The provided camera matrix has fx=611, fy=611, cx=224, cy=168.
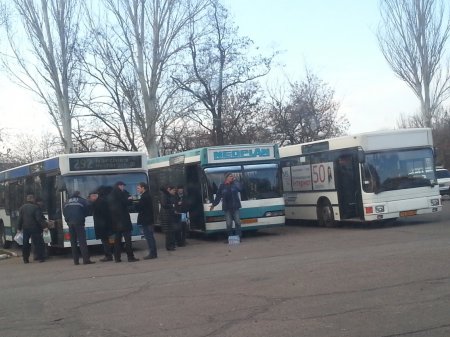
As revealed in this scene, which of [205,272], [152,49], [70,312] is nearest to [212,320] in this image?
[70,312]

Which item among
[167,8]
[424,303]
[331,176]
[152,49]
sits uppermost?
[167,8]

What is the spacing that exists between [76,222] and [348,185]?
8.80 m

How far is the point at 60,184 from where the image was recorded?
649 inches

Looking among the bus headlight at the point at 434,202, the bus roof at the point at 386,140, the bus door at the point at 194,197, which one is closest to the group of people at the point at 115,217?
the bus door at the point at 194,197

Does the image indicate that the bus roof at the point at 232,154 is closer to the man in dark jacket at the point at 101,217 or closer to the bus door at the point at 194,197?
the bus door at the point at 194,197

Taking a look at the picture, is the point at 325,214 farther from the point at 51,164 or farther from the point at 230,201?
the point at 51,164

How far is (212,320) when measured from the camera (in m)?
7.56

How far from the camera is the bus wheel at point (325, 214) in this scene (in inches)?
794

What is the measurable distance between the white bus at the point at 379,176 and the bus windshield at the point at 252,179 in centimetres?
209

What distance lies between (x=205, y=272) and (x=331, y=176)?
9191 mm

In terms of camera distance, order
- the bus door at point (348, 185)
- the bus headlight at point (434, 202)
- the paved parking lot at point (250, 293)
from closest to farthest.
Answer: the paved parking lot at point (250, 293)
the bus headlight at point (434, 202)
the bus door at point (348, 185)

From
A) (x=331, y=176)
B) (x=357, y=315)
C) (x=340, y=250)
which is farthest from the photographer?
(x=331, y=176)

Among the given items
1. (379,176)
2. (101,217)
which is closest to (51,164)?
(101,217)

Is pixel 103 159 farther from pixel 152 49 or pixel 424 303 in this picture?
pixel 152 49
